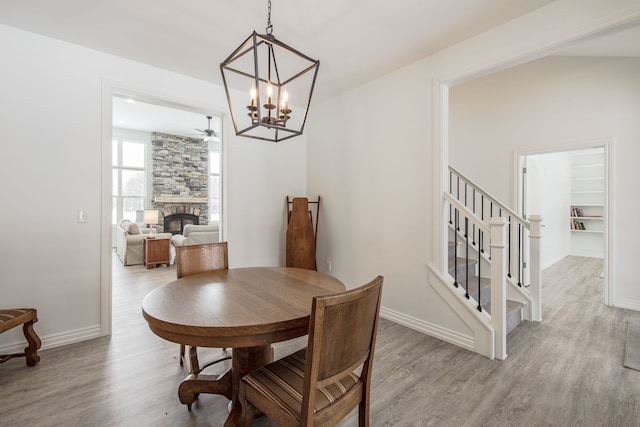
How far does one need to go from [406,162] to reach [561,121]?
2531 mm

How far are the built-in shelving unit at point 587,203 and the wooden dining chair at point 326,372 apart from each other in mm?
A: 7727

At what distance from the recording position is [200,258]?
7.35 feet

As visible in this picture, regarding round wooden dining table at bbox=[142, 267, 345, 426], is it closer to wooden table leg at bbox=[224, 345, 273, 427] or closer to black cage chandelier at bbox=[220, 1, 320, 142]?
wooden table leg at bbox=[224, 345, 273, 427]

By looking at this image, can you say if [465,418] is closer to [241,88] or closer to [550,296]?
[550,296]

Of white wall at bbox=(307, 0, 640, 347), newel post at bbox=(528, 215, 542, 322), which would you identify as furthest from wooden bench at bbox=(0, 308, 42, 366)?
newel post at bbox=(528, 215, 542, 322)

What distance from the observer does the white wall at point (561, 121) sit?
3414mm

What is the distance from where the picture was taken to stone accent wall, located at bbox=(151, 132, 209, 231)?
8141 millimetres

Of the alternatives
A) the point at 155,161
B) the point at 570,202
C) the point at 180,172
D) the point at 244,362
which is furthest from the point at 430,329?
the point at 155,161

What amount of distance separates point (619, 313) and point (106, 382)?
493 cm

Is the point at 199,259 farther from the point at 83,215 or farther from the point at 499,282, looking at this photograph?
the point at 499,282

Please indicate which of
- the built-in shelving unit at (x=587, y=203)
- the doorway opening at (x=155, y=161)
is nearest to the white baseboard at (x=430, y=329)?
the doorway opening at (x=155, y=161)

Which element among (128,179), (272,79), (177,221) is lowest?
(177,221)

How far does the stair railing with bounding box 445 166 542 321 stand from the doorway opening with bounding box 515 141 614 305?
91 cm

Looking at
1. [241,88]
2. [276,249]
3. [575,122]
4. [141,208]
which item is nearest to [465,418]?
[276,249]
